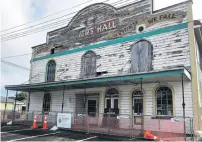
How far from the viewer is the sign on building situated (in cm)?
1298

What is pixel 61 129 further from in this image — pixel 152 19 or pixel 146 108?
pixel 152 19

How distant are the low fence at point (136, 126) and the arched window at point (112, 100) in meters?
1.95

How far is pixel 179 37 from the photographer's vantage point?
12.5m

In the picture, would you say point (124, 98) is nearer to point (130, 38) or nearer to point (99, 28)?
point (130, 38)

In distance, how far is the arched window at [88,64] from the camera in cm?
1648

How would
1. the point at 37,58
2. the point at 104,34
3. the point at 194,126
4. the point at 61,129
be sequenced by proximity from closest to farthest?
the point at 194,126
the point at 61,129
the point at 104,34
the point at 37,58

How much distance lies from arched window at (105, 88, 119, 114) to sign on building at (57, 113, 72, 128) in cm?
301

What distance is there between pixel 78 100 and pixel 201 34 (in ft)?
35.8

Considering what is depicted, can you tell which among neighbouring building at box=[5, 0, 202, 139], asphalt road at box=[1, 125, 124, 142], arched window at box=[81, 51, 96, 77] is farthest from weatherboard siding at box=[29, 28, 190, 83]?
asphalt road at box=[1, 125, 124, 142]

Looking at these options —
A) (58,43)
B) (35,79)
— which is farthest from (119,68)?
(35,79)

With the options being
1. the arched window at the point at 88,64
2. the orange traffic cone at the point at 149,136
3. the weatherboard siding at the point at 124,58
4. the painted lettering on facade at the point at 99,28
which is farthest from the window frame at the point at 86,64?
the orange traffic cone at the point at 149,136

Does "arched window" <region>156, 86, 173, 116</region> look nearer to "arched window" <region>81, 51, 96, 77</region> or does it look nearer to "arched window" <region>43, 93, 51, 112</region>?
"arched window" <region>81, 51, 96, 77</region>

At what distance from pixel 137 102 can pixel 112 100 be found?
6.60 ft

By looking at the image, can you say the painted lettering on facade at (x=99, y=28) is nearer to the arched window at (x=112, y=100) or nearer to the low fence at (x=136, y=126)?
the arched window at (x=112, y=100)
